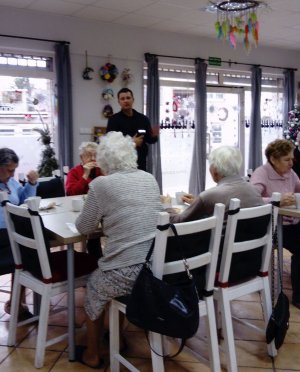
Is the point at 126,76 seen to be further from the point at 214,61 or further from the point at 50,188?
the point at 50,188

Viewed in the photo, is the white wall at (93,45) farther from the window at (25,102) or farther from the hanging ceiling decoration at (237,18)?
the hanging ceiling decoration at (237,18)

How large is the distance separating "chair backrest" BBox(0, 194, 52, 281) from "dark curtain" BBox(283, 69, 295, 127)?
20.0ft

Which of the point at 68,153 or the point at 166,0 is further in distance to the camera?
the point at 68,153

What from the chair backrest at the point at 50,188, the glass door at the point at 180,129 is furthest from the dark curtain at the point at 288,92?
the chair backrest at the point at 50,188

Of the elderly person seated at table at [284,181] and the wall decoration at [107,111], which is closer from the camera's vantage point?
the elderly person seated at table at [284,181]

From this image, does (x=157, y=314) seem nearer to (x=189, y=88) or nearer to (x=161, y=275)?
(x=161, y=275)

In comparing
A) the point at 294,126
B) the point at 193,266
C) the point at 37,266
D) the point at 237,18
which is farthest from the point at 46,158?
the point at 294,126

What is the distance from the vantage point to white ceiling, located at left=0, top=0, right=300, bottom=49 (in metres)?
4.46

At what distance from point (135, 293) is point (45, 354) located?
35.7 inches

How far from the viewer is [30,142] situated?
517 cm

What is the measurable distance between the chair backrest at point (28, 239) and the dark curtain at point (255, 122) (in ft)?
17.2

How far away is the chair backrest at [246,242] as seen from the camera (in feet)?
6.54

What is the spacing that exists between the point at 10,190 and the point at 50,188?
62 centimetres

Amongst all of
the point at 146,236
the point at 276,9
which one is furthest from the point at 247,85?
the point at 146,236
